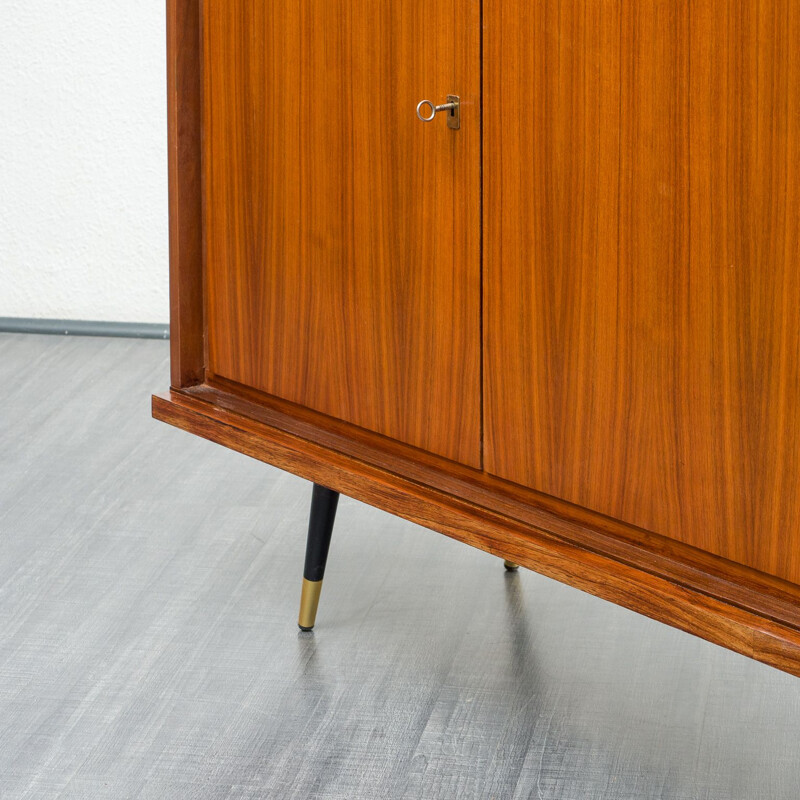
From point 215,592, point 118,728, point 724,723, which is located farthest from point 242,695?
point 724,723

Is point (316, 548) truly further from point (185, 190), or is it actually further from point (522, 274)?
point (522, 274)

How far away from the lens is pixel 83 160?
2684 mm

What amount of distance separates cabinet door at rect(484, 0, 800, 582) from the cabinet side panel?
0.36m

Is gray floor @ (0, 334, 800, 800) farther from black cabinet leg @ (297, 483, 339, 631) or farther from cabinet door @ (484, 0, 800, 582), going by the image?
cabinet door @ (484, 0, 800, 582)

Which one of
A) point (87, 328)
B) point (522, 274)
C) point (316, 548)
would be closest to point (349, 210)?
point (522, 274)

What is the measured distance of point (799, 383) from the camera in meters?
0.78

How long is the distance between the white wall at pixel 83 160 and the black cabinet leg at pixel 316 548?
4.52 feet

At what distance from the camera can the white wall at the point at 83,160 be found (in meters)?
2.62

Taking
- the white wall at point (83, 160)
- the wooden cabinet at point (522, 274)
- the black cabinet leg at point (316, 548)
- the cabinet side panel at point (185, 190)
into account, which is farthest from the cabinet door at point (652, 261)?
the white wall at point (83, 160)

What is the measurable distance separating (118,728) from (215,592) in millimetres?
309

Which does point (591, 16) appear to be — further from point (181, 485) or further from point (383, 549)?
A: point (181, 485)

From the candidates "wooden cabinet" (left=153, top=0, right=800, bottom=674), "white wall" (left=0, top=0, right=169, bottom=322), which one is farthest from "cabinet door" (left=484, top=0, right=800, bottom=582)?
"white wall" (left=0, top=0, right=169, bottom=322)

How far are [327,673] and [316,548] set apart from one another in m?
0.15

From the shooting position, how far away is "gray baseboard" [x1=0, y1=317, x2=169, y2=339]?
8.89ft
